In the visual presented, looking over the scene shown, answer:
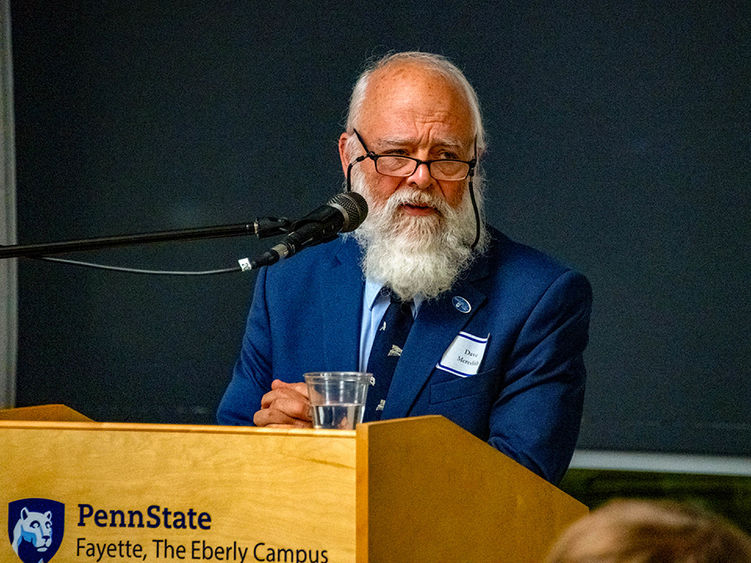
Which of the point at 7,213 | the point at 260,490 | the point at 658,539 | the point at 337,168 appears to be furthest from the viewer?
the point at 7,213

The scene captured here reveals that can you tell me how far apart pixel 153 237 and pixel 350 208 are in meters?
0.30

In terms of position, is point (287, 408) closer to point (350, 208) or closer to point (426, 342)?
point (350, 208)

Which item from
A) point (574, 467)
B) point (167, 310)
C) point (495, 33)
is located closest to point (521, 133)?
point (495, 33)

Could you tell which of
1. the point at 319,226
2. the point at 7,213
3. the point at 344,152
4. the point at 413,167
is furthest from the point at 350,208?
the point at 7,213

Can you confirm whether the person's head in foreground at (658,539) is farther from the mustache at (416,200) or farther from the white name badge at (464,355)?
the mustache at (416,200)

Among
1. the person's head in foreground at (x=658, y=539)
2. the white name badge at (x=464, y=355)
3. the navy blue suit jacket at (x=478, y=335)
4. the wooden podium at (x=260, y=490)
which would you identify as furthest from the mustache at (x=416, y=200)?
the person's head in foreground at (x=658, y=539)

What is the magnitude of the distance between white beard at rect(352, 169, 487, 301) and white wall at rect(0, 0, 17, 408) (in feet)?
6.79

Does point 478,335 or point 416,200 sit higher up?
point 416,200

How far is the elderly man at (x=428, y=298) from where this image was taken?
2.06 m

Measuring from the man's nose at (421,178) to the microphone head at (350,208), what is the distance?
2.74ft

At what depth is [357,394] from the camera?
4.74 feet

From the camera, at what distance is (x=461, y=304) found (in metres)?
2.17

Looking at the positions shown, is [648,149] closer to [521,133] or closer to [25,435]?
[521,133]

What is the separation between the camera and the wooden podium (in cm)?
119
